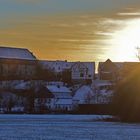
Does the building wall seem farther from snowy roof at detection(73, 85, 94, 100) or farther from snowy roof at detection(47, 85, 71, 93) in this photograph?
snowy roof at detection(47, 85, 71, 93)

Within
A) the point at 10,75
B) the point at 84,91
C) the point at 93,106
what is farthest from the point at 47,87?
the point at 10,75

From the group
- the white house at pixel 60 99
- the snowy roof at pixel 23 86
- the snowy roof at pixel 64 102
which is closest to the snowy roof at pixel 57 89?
the white house at pixel 60 99

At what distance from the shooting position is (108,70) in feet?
648

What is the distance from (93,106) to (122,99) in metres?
37.9

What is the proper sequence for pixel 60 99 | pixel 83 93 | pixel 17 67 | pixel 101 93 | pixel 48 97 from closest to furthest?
pixel 48 97 → pixel 60 99 → pixel 101 93 → pixel 83 93 → pixel 17 67

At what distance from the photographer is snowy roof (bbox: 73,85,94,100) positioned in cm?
12499

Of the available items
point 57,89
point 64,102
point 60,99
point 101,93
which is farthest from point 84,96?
point 57,89

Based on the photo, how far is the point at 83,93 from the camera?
128125 millimetres

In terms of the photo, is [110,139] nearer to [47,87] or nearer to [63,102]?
[63,102]

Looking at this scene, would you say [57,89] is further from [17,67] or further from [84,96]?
[17,67]

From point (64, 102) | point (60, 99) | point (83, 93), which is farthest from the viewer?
point (83, 93)

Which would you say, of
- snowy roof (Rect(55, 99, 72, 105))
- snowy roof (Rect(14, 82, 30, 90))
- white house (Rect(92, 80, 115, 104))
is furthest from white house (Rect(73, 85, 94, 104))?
snowy roof (Rect(14, 82, 30, 90))

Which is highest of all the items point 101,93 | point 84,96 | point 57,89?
point 57,89

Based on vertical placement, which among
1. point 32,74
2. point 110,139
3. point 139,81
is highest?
point 32,74
